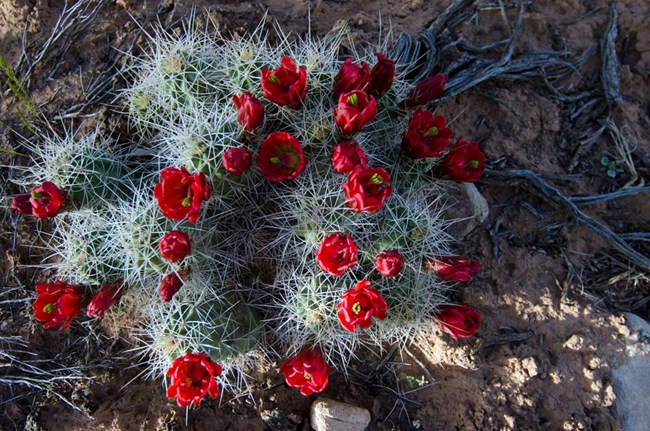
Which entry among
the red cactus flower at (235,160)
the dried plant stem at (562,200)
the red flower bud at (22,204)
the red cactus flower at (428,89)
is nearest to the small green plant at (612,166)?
the dried plant stem at (562,200)

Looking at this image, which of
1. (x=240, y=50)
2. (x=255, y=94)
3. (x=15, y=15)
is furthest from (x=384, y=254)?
(x=15, y=15)

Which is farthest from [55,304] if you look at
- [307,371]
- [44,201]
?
[307,371]

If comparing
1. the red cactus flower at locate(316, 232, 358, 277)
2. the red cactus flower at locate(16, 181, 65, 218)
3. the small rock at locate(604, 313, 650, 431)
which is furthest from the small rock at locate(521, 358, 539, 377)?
the red cactus flower at locate(16, 181, 65, 218)

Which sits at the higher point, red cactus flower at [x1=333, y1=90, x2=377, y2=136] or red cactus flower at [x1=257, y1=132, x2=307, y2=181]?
red cactus flower at [x1=333, y1=90, x2=377, y2=136]

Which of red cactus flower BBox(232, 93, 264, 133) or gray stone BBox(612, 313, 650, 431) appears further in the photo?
gray stone BBox(612, 313, 650, 431)

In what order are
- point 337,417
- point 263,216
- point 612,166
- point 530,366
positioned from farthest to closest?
point 612,166 < point 530,366 < point 337,417 < point 263,216

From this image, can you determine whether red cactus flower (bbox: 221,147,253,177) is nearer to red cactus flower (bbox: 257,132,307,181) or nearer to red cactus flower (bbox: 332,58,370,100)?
Result: red cactus flower (bbox: 257,132,307,181)

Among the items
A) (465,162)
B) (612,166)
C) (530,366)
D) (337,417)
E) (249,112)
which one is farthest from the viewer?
(612,166)

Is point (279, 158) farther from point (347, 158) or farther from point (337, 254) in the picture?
point (337, 254)
